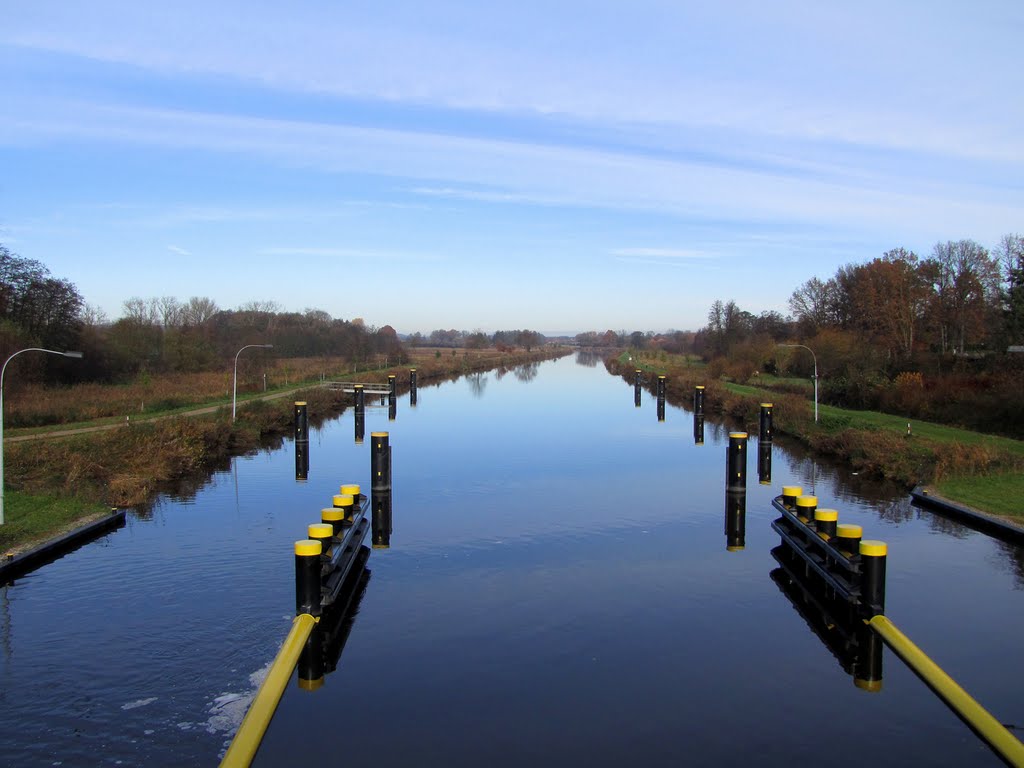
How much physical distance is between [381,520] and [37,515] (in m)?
5.47

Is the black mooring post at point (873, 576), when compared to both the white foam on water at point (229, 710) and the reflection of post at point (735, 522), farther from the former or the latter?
the white foam on water at point (229, 710)

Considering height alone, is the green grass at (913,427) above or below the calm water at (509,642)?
above

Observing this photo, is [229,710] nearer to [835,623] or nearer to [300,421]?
[835,623]

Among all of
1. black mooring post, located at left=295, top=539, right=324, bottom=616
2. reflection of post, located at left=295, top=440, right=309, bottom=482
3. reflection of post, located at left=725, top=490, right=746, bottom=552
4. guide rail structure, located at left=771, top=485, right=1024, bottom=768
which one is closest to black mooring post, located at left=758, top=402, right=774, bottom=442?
reflection of post, located at left=725, top=490, right=746, bottom=552

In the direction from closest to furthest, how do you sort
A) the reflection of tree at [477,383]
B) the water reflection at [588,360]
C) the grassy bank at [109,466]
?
the grassy bank at [109,466] → the reflection of tree at [477,383] → the water reflection at [588,360]

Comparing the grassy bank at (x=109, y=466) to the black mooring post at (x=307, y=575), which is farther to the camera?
the grassy bank at (x=109, y=466)

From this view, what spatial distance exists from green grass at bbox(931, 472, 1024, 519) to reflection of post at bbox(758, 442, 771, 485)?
11.7 ft

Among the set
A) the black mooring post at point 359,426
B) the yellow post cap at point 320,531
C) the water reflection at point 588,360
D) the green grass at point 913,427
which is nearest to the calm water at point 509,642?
the yellow post cap at point 320,531

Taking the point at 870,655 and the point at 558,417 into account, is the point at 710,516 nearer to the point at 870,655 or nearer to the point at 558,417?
the point at 870,655

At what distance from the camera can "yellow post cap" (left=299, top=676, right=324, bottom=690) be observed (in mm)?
7566

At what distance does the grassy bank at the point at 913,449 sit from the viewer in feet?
49.0

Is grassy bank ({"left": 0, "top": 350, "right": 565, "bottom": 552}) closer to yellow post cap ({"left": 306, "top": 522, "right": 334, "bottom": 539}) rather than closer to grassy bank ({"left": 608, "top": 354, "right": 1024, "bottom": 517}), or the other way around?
yellow post cap ({"left": 306, "top": 522, "right": 334, "bottom": 539})

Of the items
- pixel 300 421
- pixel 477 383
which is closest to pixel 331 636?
pixel 300 421

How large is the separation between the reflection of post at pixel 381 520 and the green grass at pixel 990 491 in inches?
395
